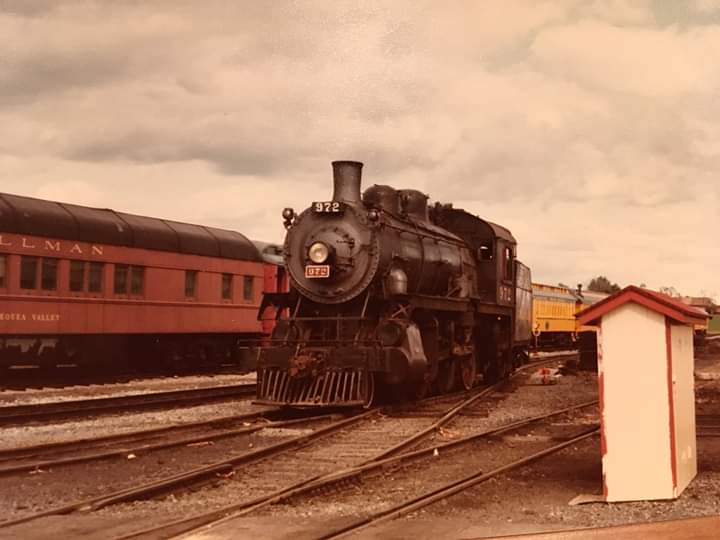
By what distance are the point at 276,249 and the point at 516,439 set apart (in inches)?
679

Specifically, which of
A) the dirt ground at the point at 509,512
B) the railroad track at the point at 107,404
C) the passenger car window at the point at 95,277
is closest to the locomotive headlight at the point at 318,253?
the railroad track at the point at 107,404

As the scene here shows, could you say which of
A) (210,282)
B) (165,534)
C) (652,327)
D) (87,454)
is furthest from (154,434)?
(210,282)

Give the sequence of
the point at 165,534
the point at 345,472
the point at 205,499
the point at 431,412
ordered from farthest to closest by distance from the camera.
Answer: the point at 431,412, the point at 345,472, the point at 205,499, the point at 165,534

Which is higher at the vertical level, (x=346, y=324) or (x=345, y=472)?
(x=346, y=324)

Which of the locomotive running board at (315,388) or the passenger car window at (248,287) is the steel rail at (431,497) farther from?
the passenger car window at (248,287)

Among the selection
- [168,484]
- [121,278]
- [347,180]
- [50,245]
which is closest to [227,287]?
[121,278]

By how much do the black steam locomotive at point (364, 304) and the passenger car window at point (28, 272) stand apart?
575cm

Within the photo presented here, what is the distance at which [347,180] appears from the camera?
605 inches

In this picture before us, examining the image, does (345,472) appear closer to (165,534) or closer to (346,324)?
(165,534)

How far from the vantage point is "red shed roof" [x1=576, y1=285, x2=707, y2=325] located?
7.71 metres

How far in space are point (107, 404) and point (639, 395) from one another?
10.3 meters

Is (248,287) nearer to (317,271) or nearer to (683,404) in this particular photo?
(317,271)

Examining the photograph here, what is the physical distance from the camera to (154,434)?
11.7m

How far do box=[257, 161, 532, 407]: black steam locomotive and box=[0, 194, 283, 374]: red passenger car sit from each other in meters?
4.69
